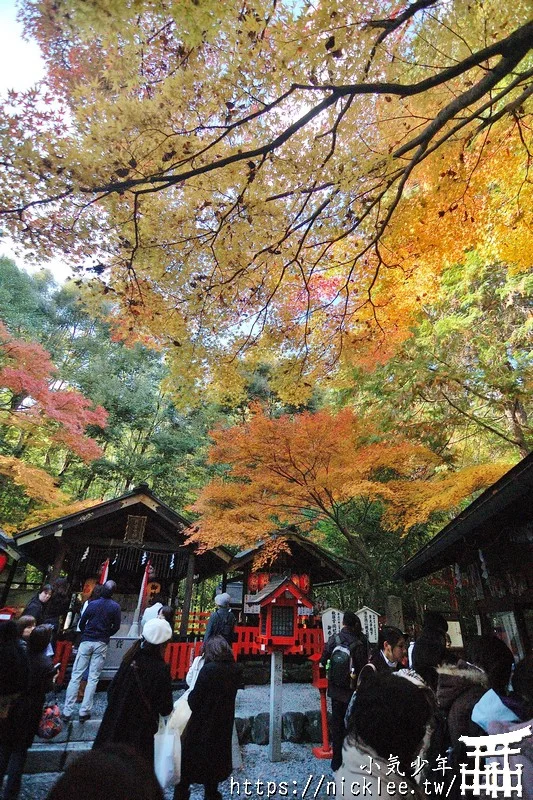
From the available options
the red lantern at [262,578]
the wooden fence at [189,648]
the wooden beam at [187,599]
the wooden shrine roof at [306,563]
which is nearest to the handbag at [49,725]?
the wooden fence at [189,648]

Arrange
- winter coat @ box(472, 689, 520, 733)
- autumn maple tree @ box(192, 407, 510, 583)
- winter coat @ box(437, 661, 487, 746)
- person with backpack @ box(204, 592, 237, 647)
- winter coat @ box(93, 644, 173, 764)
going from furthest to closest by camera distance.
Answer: autumn maple tree @ box(192, 407, 510, 583)
person with backpack @ box(204, 592, 237, 647)
winter coat @ box(93, 644, 173, 764)
winter coat @ box(437, 661, 487, 746)
winter coat @ box(472, 689, 520, 733)

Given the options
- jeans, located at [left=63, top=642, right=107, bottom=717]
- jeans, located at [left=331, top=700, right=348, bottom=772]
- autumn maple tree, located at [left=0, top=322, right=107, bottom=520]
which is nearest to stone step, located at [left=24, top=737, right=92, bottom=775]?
jeans, located at [left=63, top=642, right=107, bottom=717]

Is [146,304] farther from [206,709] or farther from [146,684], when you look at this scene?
[206,709]

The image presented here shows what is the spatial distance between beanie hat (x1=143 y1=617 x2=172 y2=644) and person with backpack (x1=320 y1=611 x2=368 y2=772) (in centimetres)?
271

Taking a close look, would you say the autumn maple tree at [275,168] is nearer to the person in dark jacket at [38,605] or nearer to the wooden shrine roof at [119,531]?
the person in dark jacket at [38,605]

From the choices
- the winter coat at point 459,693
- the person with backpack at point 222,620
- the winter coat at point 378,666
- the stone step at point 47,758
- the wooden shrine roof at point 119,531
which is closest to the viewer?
the winter coat at point 459,693

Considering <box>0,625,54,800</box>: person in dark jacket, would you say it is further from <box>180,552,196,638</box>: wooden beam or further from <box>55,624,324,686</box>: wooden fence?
<box>180,552,196,638</box>: wooden beam

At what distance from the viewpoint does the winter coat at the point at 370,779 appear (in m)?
1.68

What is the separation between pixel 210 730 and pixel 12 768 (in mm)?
2024

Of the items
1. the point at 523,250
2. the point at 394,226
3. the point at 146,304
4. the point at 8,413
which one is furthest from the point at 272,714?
the point at 8,413

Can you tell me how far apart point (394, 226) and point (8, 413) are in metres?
15.4

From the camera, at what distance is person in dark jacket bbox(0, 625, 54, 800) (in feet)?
11.4

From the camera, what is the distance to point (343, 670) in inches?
186

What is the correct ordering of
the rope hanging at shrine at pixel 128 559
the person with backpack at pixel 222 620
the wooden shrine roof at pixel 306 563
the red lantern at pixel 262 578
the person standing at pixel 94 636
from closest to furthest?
1. the person standing at pixel 94 636
2. the person with backpack at pixel 222 620
3. the rope hanging at shrine at pixel 128 559
4. the wooden shrine roof at pixel 306 563
5. the red lantern at pixel 262 578
